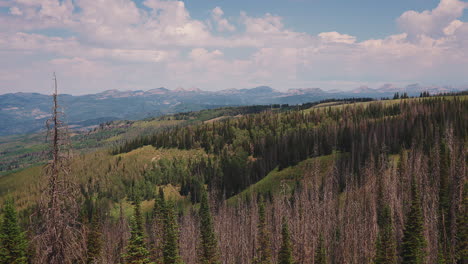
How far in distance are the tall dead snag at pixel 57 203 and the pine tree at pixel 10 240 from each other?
26.1 m

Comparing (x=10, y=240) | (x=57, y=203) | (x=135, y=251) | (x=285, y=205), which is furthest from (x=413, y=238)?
(x=285, y=205)

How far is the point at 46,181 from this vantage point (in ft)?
66.0

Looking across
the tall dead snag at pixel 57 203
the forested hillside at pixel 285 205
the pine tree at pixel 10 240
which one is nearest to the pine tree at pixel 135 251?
the forested hillside at pixel 285 205

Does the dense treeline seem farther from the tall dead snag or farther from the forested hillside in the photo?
the tall dead snag

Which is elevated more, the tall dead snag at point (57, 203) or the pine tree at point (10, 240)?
the tall dead snag at point (57, 203)

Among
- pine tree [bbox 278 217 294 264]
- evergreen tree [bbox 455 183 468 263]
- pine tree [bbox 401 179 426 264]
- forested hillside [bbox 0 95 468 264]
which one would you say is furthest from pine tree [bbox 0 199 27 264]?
evergreen tree [bbox 455 183 468 263]

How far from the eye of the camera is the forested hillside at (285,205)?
26141mm

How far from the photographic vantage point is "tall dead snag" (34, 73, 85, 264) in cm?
1914

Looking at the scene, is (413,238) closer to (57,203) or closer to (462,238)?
(462,238)

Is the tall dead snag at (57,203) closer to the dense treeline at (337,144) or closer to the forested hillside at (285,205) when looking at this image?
the forested hillside at (285,205)

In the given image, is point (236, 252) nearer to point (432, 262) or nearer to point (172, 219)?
point (172, 219)

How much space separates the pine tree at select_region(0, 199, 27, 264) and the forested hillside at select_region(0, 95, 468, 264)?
0.45ft

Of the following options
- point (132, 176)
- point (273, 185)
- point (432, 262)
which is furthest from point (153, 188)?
point (432, 262)

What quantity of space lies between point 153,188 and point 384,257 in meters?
155
